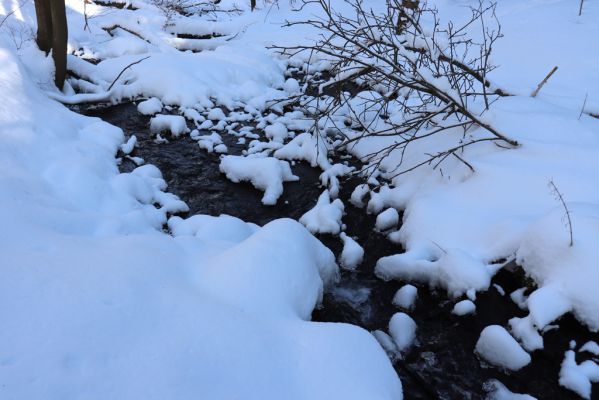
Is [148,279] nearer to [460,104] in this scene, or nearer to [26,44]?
[460,104]

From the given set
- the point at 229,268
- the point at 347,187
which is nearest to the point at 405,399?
the point at 229,268

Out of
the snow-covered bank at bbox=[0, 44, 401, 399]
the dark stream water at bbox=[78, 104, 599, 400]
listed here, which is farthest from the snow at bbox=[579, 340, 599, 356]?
the snow-covered bank at bbox=[0, 44, 401, 399]

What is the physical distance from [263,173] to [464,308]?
245cm

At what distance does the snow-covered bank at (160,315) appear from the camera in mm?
1522

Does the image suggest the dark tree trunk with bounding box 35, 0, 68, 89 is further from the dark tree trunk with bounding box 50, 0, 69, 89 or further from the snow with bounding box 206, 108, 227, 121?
the snow with bounding box 206, 108, 227, 121

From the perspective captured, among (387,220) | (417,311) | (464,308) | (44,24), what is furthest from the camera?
(44,24)

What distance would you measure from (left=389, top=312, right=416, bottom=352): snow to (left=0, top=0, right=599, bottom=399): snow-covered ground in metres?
0.01

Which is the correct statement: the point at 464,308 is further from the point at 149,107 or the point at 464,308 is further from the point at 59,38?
the point at 59,38

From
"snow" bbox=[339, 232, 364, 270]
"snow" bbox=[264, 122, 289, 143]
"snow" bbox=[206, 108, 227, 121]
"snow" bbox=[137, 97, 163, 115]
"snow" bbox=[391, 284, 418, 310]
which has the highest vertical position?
"snow" bbox=[391, 284, 418, 310]

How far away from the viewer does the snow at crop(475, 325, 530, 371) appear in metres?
2.43

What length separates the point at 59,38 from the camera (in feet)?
18.1

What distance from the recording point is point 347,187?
4.59 meters

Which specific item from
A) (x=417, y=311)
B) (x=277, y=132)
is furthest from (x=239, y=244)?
(x=277, y=132)

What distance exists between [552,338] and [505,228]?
893mm
